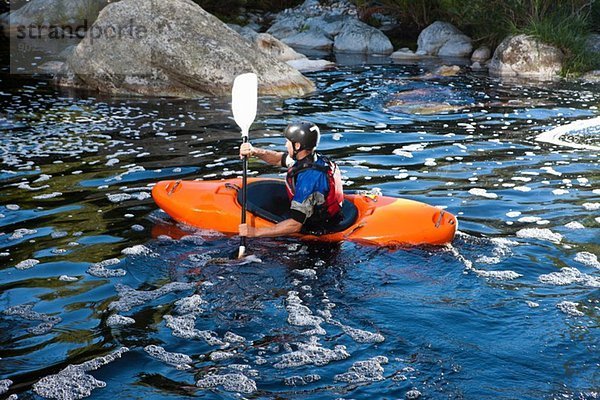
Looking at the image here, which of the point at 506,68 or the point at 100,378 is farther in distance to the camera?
the point at 506,68

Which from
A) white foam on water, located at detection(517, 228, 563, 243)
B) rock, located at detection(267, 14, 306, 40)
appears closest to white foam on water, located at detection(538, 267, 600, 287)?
white foam on water, located at detection(517, 228, 563, 243)

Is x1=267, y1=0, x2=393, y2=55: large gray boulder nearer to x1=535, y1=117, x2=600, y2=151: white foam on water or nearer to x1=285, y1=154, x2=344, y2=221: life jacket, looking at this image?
Answer: x1=535, y1=117, x2=600, y2=151: white foam on water

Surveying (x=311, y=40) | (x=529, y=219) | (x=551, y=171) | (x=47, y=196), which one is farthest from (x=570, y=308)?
(x=311, y=40)

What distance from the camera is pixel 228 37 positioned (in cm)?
1234

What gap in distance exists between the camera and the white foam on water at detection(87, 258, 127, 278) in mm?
5312

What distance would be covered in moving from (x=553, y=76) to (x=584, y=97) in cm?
225

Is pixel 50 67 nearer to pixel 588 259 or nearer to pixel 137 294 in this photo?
pixel 137 294

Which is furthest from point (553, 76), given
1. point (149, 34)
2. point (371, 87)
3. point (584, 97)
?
point (149, 34)

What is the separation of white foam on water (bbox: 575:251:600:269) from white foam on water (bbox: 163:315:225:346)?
2.71 m

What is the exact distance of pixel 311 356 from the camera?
421cm

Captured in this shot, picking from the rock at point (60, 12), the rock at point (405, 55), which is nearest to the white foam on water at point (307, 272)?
the rock at point (405, 55)

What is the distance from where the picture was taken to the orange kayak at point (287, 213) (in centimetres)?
582

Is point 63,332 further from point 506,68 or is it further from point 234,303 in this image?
point 506,68

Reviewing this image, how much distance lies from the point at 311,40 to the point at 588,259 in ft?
46.0
